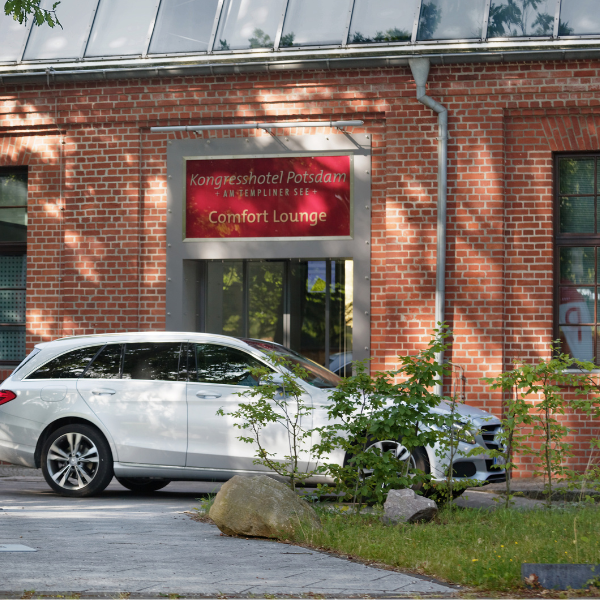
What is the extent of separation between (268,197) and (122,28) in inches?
133

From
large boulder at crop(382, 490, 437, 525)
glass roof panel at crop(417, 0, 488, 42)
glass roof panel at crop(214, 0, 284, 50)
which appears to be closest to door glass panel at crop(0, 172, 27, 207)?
glass roof panel at crop(214, 0, 284, 50)

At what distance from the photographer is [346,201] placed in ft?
41.1

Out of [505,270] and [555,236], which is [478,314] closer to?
[505,270]

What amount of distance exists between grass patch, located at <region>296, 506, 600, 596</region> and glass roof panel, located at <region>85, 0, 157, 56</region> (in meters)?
8.30

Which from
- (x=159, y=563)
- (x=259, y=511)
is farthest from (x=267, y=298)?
(x=159, y=563)

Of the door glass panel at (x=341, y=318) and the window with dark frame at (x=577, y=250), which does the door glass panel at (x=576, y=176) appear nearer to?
the window with dark frame at (x=577, y=250)

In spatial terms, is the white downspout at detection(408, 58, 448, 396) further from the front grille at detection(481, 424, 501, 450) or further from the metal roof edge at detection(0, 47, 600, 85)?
the front grille at detection(481, 424, 501, 450)

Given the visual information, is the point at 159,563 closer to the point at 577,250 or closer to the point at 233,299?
the point at 233,299

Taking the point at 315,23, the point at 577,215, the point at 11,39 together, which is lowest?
the point at 577,215

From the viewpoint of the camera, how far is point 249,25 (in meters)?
13.1

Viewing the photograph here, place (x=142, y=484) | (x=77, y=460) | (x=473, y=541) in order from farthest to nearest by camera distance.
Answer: (x=142, y=484) → (x=77, y=460) → (x=473, y=541)

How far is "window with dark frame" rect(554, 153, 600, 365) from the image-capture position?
12.2 meters

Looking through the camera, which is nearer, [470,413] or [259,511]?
[259,511]

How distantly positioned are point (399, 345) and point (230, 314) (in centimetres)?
263
